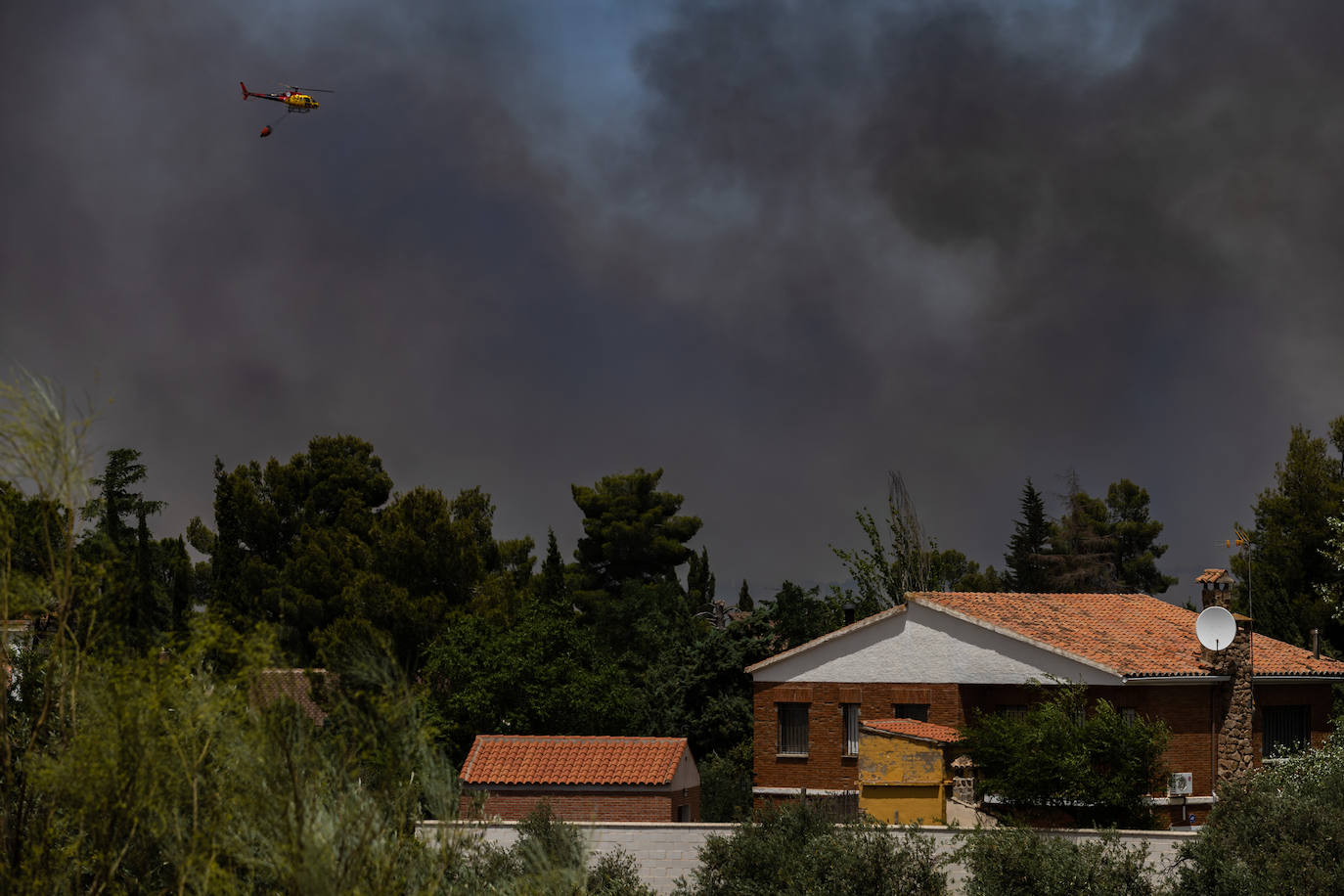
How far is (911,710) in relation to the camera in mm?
33188

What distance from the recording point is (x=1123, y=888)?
2216cm

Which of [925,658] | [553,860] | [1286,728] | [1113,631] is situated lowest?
[553,860]

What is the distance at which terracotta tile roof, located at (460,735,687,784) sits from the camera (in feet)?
99.3

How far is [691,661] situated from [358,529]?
17288mm

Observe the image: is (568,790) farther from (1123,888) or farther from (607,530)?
(607,530)

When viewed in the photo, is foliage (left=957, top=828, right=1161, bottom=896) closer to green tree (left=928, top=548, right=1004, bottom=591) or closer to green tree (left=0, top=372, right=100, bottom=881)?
green tree (left=0, top=372, right=100, bottom=881)

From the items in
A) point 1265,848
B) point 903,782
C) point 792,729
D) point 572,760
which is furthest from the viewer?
point 792,729

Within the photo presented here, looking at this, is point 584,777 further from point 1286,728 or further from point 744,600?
point 744,600

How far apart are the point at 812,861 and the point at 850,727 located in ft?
37.6

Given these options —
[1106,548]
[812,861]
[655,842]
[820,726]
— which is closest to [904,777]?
[820,726]

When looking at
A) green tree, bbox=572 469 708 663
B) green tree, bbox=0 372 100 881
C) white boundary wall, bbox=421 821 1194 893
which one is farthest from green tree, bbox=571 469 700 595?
green tree, bbox=0 372 100 881

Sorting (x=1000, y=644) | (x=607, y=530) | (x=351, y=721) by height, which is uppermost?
(x=607, y=530)

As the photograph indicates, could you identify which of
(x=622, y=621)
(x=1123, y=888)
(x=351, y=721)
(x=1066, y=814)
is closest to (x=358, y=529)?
(x=622, y=621)

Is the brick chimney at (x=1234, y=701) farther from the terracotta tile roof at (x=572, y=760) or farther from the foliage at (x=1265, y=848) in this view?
the terracotta tile roof at (x=572, y=760)
